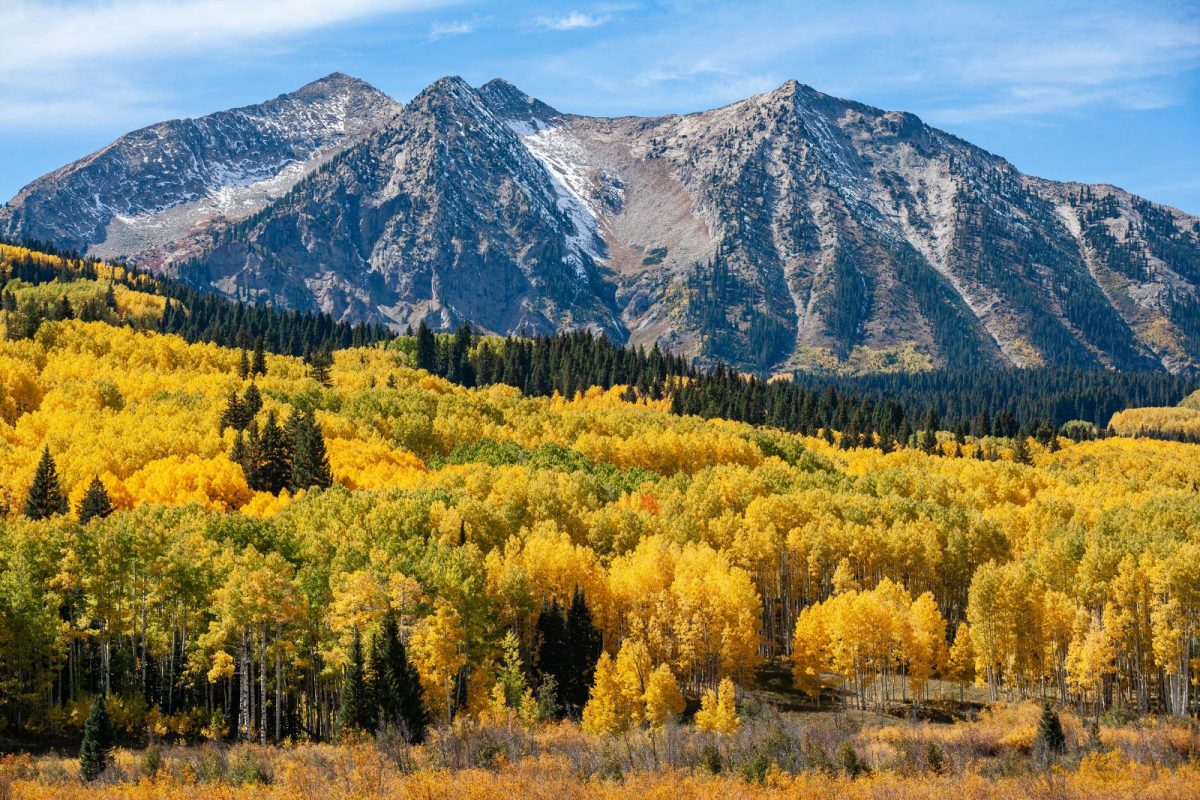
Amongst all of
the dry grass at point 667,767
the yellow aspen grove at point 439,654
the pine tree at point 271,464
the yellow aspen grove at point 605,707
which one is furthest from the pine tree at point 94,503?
the yellow aspen grove at point 605,707

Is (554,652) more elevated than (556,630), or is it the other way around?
(556,630)

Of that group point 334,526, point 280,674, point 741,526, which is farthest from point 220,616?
point 741,526

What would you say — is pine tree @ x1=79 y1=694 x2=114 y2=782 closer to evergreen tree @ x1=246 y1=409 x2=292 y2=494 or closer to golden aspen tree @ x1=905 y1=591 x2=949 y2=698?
golden aspen tree @ x1=905 y1=591 x2=949 y2=698

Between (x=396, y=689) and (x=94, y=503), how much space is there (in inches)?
2016

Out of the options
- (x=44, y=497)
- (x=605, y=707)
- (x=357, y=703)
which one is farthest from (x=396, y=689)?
(x=44, y=497)

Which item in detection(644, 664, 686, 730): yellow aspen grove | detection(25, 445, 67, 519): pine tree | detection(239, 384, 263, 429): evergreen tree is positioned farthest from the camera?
detection(239, 384, 263, 429): evergreen tree

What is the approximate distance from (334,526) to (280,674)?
24.4 meters

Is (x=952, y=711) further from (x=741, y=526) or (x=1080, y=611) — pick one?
A: (x=741, y=526)

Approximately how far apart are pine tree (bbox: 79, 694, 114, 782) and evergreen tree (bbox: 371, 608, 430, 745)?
547 inches

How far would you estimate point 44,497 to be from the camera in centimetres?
10825

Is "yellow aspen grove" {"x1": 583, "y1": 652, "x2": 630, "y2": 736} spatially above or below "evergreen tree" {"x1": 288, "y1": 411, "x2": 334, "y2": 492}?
below

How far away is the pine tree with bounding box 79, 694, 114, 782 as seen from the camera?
184 feet

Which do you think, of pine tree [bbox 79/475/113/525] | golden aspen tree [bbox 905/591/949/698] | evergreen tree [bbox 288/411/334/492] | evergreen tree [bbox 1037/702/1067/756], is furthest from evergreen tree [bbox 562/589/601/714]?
evergreen tree [bbox 288/411/334/492]

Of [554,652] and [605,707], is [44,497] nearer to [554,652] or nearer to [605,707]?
[554,652]
